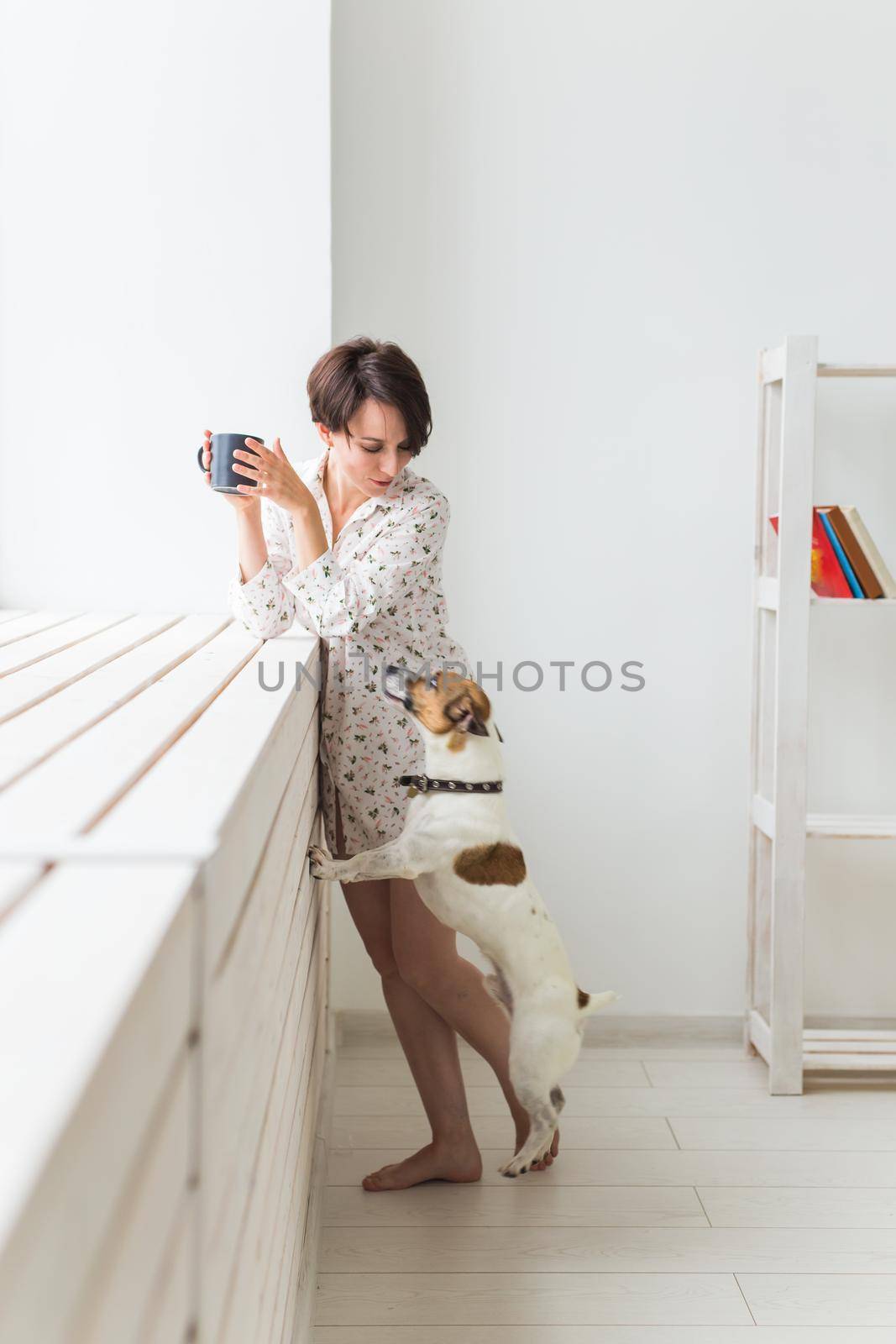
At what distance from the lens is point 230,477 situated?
1.72 meters

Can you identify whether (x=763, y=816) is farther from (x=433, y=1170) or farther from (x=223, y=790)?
(x=223, y=790)

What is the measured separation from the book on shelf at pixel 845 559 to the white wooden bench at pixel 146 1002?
1532mm

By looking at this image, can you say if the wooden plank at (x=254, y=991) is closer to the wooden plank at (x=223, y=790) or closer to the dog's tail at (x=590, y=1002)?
the wooden plank at (x=223, y=790)

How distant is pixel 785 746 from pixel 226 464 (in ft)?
4.52

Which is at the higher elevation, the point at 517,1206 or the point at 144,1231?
the point at 144,1231

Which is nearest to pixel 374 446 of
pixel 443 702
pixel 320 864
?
pixel 443 702

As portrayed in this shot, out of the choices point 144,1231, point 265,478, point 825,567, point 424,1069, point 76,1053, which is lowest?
point 424,1069

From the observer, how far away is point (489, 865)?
1.83 meters

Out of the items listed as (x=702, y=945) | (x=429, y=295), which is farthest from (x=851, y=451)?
(x=702, y=945)

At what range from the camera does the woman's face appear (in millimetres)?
1829

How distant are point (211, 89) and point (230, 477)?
2.97 ft

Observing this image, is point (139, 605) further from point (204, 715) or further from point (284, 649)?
point (204, 715)

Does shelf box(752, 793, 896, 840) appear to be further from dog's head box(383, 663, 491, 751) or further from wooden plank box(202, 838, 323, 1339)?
wooden plank box(202, 838, 323, 1339)

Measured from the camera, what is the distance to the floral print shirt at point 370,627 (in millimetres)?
1812
